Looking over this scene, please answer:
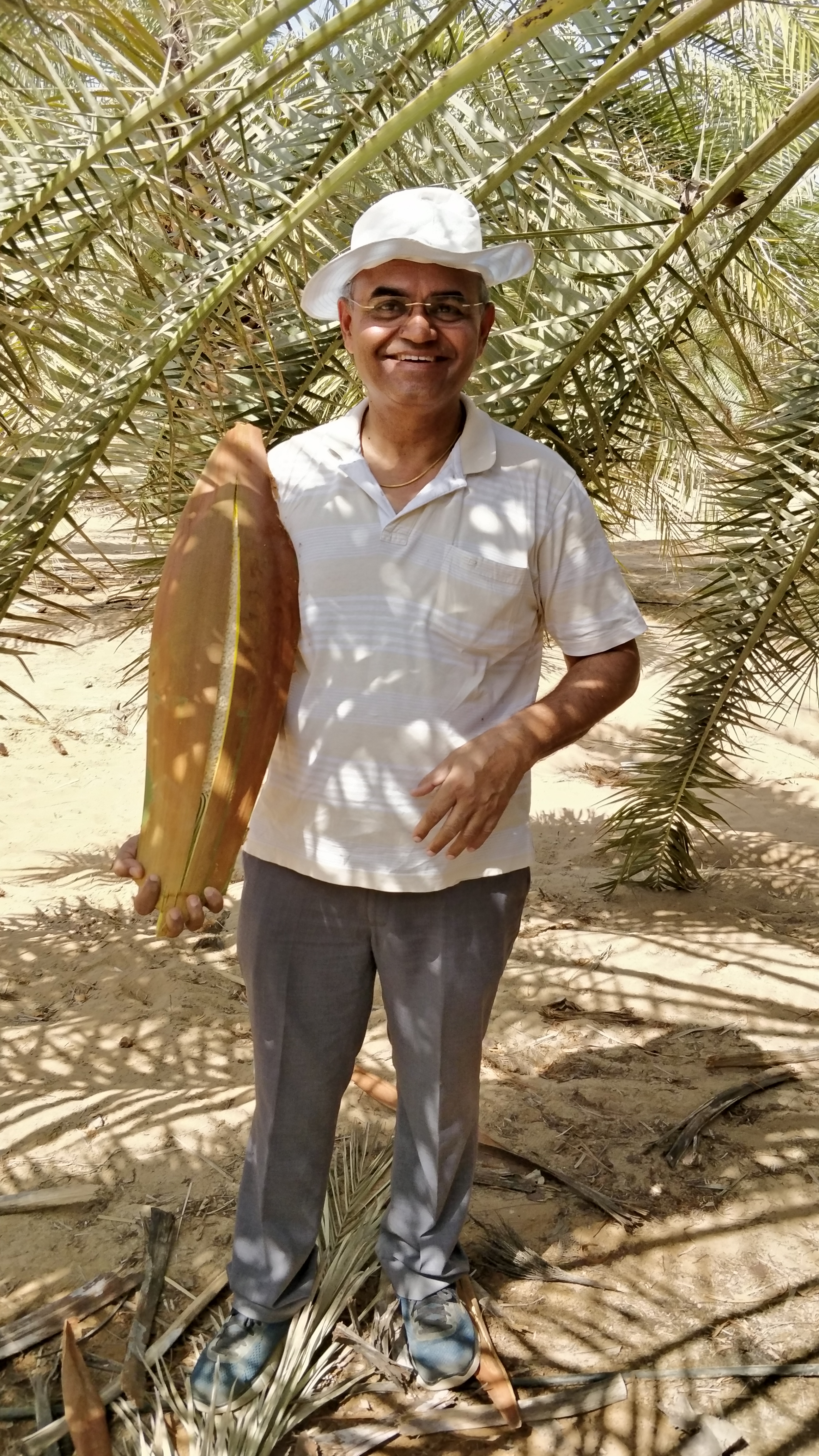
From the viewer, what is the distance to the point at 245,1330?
2.39 meters

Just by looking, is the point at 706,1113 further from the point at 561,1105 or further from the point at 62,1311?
the point at 62,1311

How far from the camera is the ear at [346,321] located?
2.14 m

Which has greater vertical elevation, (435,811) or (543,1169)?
(435,811)

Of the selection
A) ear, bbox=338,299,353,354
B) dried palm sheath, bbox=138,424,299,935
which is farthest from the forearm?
ear, bbox=338,299,353,354

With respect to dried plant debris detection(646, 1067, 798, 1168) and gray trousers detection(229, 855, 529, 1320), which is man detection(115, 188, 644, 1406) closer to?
gray trousers detection(229, 855, 529, 1320)

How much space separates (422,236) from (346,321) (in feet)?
0.77

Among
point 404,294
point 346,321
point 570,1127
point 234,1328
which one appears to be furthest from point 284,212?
point 570,1127

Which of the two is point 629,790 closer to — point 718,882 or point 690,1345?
point 718,882

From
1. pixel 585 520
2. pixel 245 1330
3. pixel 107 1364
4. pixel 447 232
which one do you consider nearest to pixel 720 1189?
pixel 245 1330

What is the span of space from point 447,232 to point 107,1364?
223 centimetres

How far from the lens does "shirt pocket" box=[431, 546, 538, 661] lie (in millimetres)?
2057

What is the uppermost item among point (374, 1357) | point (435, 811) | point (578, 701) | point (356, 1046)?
point (578, 701)

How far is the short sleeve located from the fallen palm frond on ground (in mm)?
1399

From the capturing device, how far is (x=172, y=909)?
75.6 inches
